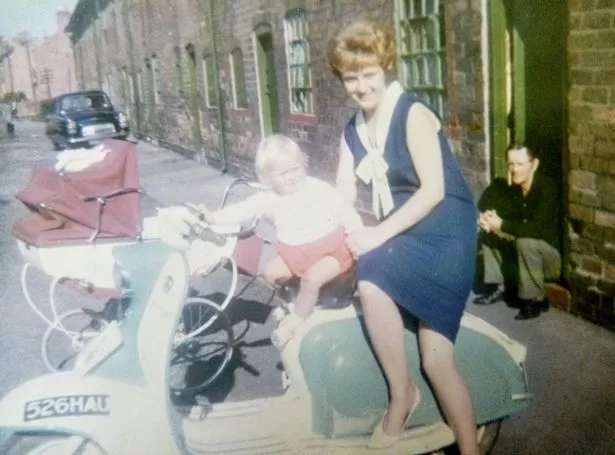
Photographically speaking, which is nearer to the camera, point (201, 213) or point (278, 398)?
point (278, 398)

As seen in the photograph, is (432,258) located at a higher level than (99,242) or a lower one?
higher

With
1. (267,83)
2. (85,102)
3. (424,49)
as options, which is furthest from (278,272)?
(85,102)

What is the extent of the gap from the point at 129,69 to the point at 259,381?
74.3 feet

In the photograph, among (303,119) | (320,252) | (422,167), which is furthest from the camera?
(303,119)

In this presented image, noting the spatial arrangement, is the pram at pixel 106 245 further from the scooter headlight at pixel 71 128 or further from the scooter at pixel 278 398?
the scooter headlight at pixel 71 128

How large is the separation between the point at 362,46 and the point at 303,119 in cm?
→ 715

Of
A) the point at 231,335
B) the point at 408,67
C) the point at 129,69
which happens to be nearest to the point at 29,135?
the point at 129,69

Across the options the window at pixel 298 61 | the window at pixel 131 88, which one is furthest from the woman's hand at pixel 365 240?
the window at pixel 131 88

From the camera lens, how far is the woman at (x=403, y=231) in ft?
8.00

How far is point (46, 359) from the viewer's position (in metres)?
4.49

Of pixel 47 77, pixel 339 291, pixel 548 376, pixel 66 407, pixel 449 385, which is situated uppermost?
pixel 47 77

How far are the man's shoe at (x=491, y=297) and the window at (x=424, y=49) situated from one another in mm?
1974

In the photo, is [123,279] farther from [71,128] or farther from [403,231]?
[71,128]

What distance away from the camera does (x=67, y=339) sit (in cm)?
511
